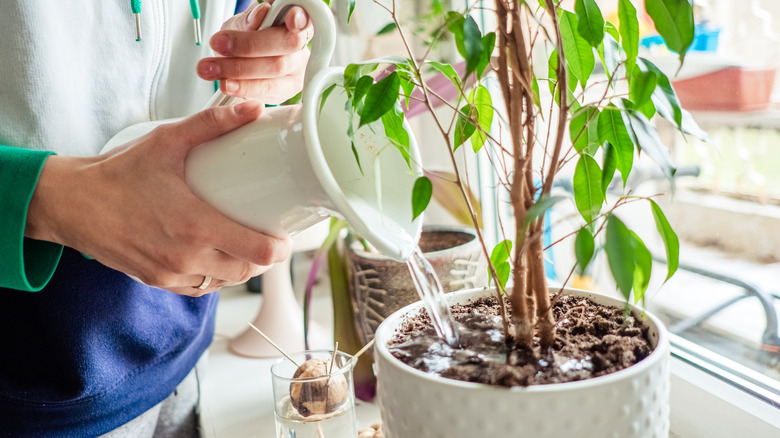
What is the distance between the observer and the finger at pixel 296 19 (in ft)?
1.83

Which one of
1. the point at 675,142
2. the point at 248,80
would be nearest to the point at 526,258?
the point at 248,80

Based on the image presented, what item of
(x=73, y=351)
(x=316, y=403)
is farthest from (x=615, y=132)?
(x=73, y=351)

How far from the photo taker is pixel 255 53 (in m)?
0.62

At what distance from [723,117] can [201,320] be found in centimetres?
72

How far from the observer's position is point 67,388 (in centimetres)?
73

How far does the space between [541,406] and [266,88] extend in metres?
0.47

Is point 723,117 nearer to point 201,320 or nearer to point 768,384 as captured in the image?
point 768,384

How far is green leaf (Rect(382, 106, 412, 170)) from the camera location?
1.58 feet

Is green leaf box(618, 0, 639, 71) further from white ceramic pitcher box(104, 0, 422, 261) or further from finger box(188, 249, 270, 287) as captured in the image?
finger box(188, 249, 270, 287)

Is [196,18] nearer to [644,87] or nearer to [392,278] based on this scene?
[392,278]

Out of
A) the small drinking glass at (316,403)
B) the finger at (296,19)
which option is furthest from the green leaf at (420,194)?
the small drinking glass at (316,403)

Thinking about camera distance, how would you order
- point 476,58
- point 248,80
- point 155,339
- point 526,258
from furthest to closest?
point 155,339 → point 248,80 → point 526,258 → point 476,58

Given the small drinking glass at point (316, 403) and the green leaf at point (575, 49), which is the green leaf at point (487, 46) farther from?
the small drinking glass at point (316, 403)

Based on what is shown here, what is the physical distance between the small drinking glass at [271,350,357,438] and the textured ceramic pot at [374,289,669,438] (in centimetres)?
32
